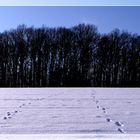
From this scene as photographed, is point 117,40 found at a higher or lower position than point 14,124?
higher

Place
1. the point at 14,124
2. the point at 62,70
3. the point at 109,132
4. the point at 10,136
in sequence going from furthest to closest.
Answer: the point at 62,70 → the point at 14,124 → the point at 109,132 → the point at 10,136

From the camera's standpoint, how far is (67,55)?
54.6 metres

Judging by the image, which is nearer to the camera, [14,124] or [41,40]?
[14,124]

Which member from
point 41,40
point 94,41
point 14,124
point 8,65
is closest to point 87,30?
point 94,41

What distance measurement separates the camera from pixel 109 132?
6148mm

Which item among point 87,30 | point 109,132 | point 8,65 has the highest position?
point 87,30

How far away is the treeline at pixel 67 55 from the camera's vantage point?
5388 cm

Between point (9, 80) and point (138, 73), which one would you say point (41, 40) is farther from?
point (138, 73)

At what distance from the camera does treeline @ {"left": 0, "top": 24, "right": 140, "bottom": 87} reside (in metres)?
53.9

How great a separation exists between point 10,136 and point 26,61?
1942 inches

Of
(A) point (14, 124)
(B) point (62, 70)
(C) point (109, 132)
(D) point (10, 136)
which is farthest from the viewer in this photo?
(B) point (62, 70)

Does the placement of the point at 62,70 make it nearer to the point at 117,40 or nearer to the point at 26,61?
the point at 26,61

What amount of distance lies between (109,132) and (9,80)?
4867 cm

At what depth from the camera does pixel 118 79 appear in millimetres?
54094
